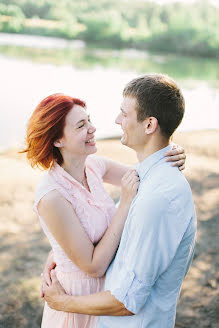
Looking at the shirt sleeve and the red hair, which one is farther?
the red hair

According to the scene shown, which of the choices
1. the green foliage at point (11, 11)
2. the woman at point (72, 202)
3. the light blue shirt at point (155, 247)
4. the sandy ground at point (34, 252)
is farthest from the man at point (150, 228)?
the green foliage at point (11, 11)

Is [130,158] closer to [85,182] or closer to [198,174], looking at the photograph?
[198,174]

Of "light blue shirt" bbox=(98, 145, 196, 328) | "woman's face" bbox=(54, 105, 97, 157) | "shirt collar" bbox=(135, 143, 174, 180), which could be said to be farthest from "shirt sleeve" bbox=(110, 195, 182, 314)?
"woman's face" bbox=(54, 105, 97, 157)

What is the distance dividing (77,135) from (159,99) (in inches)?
21.2

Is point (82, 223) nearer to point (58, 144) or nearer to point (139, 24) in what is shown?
point (58, 144)

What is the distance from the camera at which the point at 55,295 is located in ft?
5.90

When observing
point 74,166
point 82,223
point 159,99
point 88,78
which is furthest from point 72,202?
point 88,78

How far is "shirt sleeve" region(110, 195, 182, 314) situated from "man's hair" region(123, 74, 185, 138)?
37cm

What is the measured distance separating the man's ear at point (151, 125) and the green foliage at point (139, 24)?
26128 millimetres

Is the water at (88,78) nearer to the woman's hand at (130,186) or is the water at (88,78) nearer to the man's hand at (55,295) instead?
the man's hand at (55,295)

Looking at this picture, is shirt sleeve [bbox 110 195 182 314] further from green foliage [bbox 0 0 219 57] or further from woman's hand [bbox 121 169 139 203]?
green foliage [bbox 0 0 219 57]

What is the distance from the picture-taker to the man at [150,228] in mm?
1319

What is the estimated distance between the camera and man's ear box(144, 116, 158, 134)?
4.87ft

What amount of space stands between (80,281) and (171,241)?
26.6 inches
